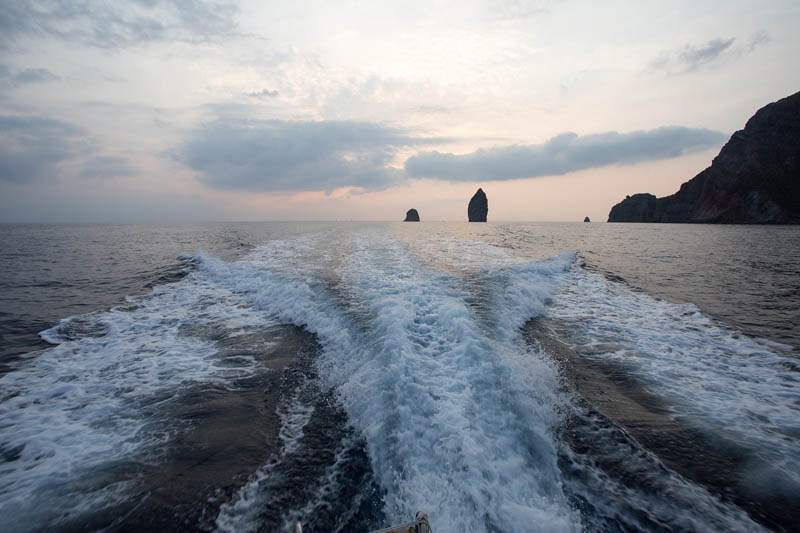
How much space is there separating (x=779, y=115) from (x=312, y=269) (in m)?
118

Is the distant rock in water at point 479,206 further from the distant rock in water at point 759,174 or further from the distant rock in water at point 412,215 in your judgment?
the distant rock in water at point 759,174

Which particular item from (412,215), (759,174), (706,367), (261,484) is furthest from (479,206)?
(261,484)

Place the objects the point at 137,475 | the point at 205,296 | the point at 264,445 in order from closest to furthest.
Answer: the point at 137,475 → the point at 264,445 → the point at 205,296

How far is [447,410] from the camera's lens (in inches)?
168

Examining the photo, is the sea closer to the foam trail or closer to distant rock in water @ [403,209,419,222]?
the foam trail

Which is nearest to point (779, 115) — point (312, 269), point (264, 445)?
point (312, 269)

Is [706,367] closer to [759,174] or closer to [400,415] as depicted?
[400,415]

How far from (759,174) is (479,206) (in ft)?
262

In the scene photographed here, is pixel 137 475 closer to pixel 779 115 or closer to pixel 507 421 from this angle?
pixel 507 421

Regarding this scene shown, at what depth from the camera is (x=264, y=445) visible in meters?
3.92

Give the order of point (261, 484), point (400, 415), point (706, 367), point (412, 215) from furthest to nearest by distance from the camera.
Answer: point (412, 215) → point (706, 367) → point (400, 415) → point (261, 484)

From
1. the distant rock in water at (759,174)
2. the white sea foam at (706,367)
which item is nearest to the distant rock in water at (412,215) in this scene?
the distant rock in water at (759,174)

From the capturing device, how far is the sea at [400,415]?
9.84 ft

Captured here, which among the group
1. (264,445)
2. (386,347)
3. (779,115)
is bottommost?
(264,445)
